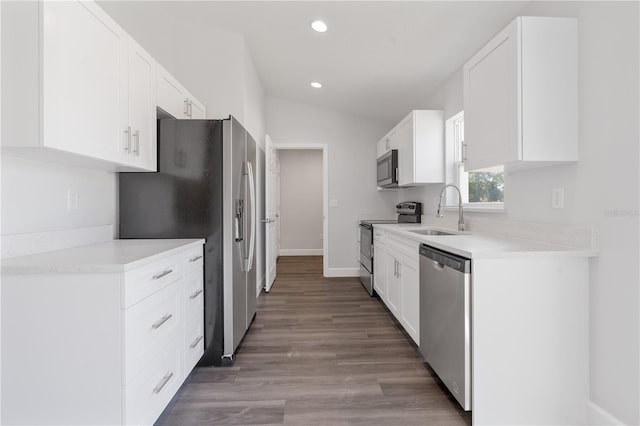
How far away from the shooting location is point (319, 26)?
9.09 feet

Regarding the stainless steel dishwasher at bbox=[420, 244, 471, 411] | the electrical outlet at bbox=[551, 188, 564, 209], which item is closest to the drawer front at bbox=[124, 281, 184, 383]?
the stainless steel dishwasher at bbox=[420, 244, 471, 411]

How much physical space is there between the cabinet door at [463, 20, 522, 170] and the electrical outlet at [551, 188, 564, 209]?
35 centimetres

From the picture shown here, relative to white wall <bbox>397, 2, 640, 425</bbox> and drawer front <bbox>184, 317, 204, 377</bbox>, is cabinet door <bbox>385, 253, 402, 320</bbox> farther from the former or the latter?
drawer front <bbox>184, 317, 204, 377</bbox>

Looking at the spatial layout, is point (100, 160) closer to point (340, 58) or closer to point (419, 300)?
point (419, 300)

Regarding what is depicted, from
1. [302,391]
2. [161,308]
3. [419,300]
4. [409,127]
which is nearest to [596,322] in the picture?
[419,300]

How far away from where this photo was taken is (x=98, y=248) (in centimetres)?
169

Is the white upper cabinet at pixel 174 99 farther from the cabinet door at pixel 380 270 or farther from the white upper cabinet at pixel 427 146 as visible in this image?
the cabinet door at pixel 380 270

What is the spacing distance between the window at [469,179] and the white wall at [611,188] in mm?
789

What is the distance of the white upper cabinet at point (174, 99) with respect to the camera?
2.26m

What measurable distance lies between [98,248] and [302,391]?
1441mm

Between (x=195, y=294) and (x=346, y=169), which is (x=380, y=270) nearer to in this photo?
(x=346, y=169)

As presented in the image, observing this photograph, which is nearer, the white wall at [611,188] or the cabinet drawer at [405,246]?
the white wall at [611,188]

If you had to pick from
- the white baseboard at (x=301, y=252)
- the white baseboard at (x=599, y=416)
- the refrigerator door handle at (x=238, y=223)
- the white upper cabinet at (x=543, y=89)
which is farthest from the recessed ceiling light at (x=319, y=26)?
the white baseboard at (x=301, y=252)

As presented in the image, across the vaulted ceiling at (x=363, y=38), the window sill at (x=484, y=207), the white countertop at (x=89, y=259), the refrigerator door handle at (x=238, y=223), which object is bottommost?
the white countertop at (x=89, y=259)
